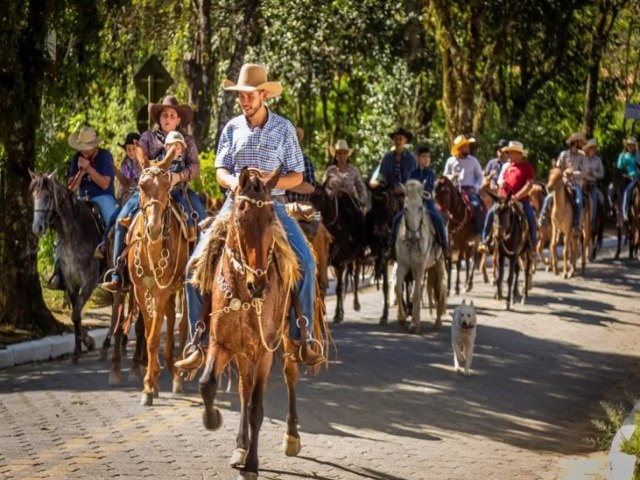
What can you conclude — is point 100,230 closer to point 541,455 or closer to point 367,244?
point 367,244

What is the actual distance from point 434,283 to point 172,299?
7398 mm

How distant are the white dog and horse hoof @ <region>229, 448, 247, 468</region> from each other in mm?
6259

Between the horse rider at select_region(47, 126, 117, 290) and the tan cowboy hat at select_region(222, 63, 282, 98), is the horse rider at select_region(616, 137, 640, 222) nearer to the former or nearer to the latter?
the horse rider at select_region(47, 126, 117, 290)

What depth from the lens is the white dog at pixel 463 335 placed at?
16219 millimetres

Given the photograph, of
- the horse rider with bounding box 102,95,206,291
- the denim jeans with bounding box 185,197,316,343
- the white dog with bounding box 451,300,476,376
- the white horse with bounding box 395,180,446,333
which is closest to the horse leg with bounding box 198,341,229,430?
the denim jeans with bounding box 185,197,316,343

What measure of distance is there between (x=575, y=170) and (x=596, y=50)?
25.9 feet

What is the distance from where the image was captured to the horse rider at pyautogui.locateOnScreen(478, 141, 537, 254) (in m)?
24.2

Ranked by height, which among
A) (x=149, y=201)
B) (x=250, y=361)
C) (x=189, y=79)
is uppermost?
(x=189, y=79)

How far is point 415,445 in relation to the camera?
12109 mm

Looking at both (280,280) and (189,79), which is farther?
(189,79)

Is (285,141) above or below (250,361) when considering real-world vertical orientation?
above

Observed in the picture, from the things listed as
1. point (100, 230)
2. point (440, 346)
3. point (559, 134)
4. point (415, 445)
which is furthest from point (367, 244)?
point (559, 134)

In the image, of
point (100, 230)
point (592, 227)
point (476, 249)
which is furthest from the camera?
point (592, 227)

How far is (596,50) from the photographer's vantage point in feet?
124
